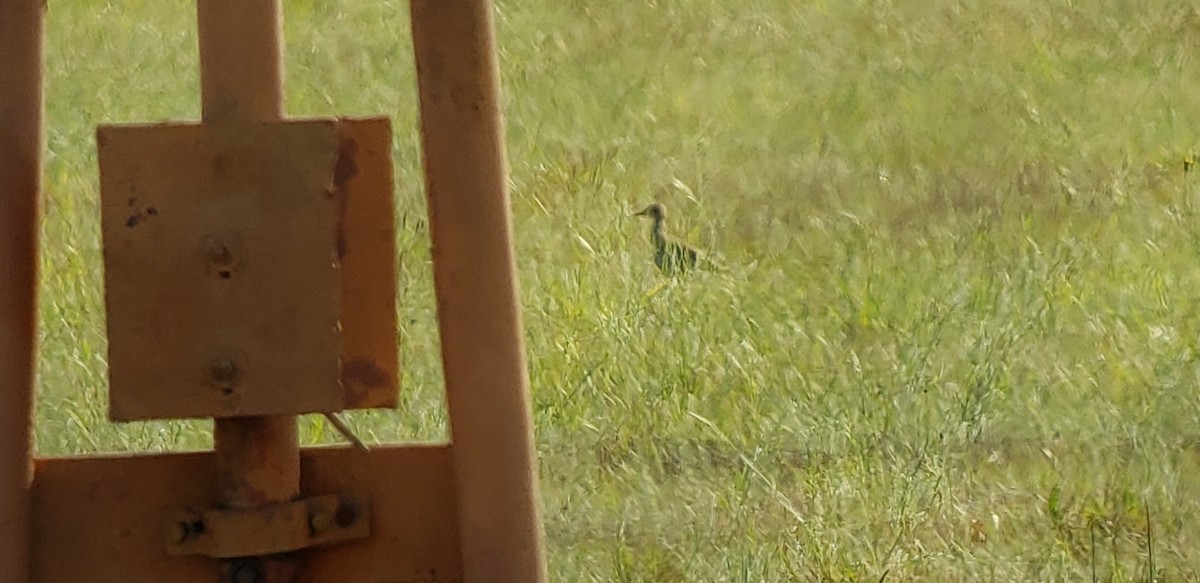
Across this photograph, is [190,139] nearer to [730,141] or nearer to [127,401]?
[127,401]

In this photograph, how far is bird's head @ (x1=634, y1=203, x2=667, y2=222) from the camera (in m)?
4.17

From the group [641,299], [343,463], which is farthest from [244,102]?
[641,299]

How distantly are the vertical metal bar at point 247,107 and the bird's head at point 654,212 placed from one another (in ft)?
7.82

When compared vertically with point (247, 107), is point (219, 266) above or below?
below

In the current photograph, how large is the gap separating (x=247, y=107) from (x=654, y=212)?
249 centimetres

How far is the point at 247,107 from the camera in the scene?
69.2 inches

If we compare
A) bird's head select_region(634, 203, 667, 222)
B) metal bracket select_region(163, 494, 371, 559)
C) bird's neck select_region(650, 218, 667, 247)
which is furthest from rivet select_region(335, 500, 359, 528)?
bird's head select_region(634, 203, 667, 222)

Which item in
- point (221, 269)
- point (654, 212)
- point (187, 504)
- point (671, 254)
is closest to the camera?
point (221, 269)

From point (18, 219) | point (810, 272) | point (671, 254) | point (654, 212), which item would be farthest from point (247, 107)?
point (654, 212)

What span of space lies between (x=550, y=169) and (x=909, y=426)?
150 centimetres

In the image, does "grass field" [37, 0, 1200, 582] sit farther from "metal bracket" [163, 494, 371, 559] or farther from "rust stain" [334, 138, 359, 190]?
"rust stain" [334, 138, 359, 190]

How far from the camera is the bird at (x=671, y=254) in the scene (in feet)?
12.7

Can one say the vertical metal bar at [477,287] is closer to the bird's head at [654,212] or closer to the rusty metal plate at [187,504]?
the rusty metal plate at [187,504]

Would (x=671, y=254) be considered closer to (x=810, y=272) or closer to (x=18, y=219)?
(x=810, y=272)
